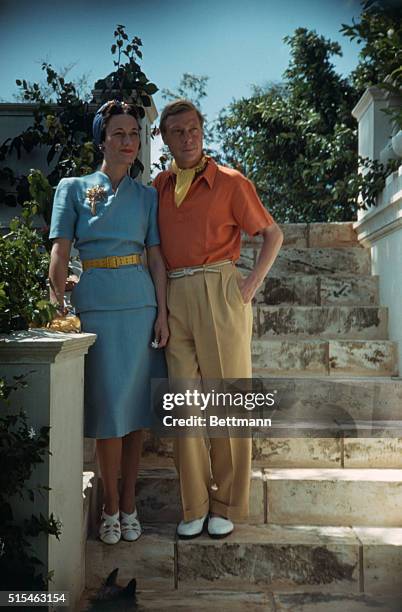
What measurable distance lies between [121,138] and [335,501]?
4.69 ft

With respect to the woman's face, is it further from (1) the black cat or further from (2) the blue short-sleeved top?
(1) the black cat

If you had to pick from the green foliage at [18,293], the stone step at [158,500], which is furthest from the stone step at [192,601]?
the green foliage at [18,293]

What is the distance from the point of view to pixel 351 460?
106 inches

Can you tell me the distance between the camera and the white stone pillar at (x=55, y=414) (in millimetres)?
1782

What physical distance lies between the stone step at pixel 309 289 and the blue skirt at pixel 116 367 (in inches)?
70.4

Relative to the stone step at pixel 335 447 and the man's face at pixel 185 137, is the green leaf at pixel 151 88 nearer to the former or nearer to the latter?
the man's face at pixel 185 137

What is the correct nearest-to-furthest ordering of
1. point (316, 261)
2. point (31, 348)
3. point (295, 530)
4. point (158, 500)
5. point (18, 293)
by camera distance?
point (31, 348) < point (18, 293) < point (295, 530) < point (158, 500) < point (316, 261)

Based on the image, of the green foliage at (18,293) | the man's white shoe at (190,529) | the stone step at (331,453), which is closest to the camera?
the green foliage at (18,293)

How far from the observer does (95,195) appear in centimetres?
224

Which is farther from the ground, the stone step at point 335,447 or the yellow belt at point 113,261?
the yellow belt at point 113,261

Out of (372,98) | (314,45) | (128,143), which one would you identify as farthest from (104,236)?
(314,45)

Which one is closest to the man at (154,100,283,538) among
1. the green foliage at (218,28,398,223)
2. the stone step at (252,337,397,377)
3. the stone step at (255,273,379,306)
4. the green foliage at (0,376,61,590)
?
the green foliage at (0,376,61,590)

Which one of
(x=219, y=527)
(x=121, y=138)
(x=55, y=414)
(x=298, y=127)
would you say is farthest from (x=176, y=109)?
(x=298, y=127)

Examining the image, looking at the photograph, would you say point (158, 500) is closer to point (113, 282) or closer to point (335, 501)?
point (335, 501)
